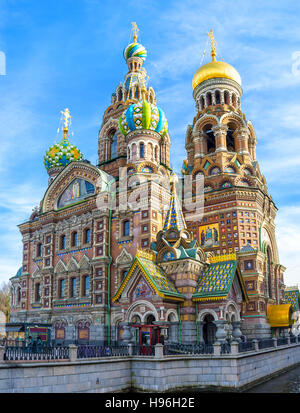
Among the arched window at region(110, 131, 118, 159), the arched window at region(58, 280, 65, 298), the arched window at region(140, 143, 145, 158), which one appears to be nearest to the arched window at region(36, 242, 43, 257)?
the arched window at region(58, 280, 65, 298)

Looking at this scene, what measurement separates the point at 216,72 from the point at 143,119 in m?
8.30

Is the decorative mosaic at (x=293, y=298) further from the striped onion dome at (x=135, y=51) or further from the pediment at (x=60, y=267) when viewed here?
the striped onion dome at (x=135, y=51)

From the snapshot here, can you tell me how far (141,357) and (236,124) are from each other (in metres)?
21.6

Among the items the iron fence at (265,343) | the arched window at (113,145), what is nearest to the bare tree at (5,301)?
the arched window at (113,145)

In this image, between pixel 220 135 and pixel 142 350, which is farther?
pixel 220 135

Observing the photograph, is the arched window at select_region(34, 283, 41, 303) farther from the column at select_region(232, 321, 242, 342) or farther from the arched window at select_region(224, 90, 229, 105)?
the arched window at select_region(224, 90, 229, 105)

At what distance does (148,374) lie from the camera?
48.4ft

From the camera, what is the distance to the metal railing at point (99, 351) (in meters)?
14.0

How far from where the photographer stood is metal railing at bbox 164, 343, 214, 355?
52.3 ft

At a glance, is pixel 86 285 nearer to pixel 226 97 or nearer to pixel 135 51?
pixel 226 97

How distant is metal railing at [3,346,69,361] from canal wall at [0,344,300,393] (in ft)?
1.60

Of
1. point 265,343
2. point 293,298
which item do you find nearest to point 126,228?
point 265,343

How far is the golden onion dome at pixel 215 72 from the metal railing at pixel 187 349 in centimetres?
2329
